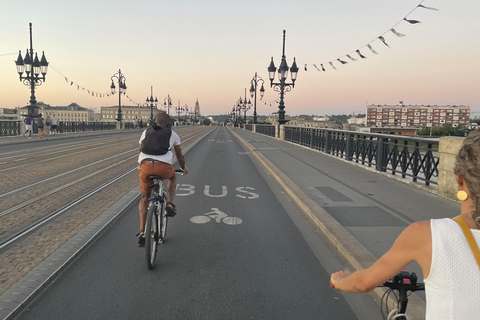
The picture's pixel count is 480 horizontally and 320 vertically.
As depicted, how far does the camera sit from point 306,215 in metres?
6.79

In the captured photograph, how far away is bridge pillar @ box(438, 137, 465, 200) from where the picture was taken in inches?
293

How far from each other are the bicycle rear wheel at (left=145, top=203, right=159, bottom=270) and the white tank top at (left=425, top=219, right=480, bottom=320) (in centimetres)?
322

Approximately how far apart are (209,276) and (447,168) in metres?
5.96

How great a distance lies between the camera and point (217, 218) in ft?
21.4

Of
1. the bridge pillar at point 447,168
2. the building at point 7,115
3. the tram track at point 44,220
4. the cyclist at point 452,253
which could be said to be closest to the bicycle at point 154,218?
the tram track at point 44,220

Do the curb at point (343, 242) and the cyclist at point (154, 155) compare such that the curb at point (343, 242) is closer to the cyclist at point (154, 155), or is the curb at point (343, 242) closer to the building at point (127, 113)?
the cyclist at point (154, 155)

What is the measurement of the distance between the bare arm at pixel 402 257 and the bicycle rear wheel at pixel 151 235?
9.40 feet

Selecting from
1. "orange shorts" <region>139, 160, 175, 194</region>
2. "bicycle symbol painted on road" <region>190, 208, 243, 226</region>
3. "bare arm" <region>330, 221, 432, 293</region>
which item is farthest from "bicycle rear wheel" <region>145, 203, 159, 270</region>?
"bare arm" <region>330, 221, 432, 293</region>

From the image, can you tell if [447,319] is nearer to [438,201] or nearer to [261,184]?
[438,201]

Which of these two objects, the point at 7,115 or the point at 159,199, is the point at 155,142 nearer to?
the point at 159,199

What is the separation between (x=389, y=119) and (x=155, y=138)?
87012 mm

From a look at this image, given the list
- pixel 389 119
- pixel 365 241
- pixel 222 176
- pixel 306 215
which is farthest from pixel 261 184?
pixel 389 119

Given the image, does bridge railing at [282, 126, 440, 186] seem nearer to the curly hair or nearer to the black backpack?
the black backpack

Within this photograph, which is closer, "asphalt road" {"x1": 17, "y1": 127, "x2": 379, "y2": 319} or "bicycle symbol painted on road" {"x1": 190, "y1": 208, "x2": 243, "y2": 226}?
"asphalt road" {"x1": 17, "y1": 127, "x2": 379, "y2": 319}
